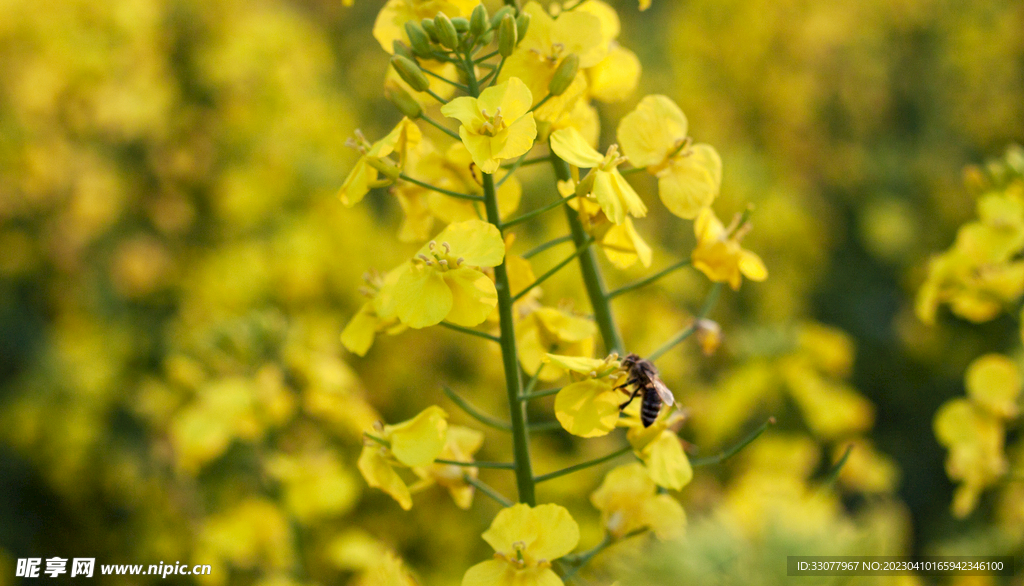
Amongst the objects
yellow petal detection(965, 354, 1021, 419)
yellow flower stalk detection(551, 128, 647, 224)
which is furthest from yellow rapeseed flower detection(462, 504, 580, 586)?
yellow petal detection(965, 354, 1021, 419)

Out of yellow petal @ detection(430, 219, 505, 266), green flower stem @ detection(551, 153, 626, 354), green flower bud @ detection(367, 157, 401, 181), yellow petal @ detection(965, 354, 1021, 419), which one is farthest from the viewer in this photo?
yellow petal @ detection(965, 354, 1021, 419)

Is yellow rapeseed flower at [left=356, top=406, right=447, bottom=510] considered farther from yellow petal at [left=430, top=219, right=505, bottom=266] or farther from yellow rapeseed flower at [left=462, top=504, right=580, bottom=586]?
yellow petal at [left=430, top=219, right=505, bottom=266]

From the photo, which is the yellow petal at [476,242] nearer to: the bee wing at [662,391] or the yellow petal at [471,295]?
the yellow petal at [471,295]

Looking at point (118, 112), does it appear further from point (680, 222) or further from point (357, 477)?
point (680, 222)

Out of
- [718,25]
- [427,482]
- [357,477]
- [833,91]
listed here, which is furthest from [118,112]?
[833,91]

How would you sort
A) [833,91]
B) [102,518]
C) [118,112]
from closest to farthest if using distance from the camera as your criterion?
[102,518], [118,112], [833,91]

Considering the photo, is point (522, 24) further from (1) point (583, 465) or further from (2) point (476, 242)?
(1) point (583, 465)
